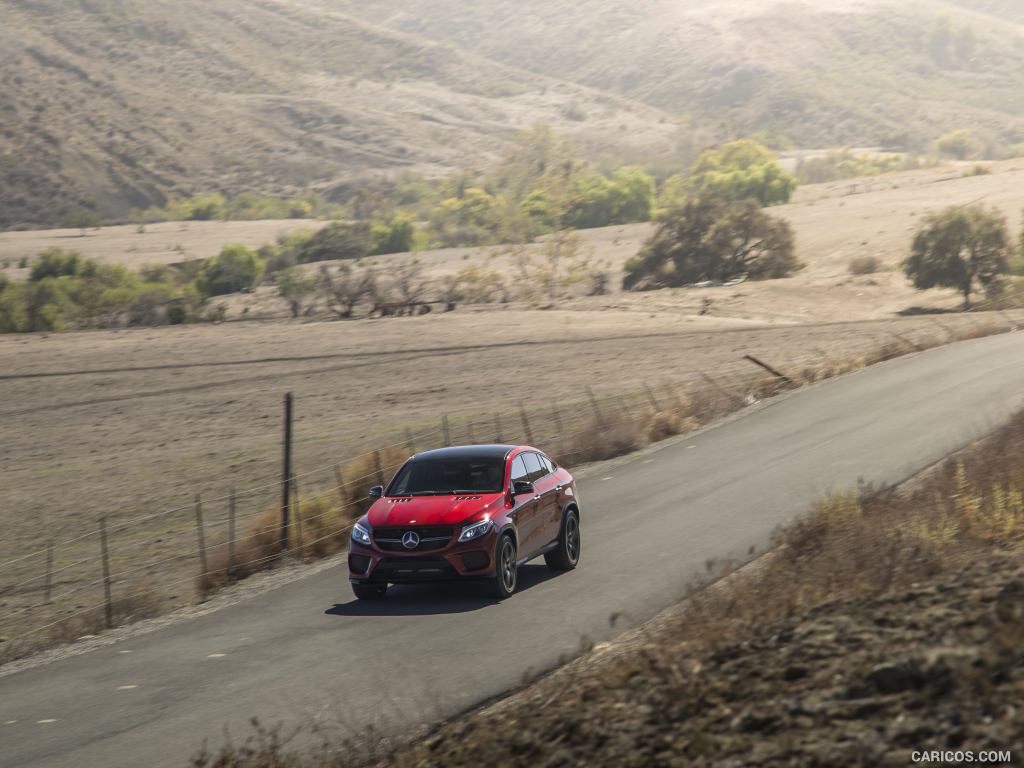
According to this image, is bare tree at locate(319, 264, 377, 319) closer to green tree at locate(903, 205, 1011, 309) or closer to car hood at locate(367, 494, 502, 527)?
green tree at locate(903, 205, 1011, 309)

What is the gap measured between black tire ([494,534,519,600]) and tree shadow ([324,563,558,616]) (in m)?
0.13

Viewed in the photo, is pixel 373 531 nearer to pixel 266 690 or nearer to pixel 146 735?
pixel 266 690

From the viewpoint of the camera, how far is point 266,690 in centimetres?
1251

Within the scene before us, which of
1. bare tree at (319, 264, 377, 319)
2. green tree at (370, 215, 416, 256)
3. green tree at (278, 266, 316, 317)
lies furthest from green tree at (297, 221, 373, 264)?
bare tree at (319, 264, 377, 319)

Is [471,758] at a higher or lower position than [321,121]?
lower

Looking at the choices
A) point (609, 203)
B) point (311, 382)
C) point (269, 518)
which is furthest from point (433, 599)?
point (609, 203)

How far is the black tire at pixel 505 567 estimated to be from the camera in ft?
50.7

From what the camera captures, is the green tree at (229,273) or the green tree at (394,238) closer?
the green tree at (229,273)

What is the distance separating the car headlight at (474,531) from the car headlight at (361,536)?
45.8 inches

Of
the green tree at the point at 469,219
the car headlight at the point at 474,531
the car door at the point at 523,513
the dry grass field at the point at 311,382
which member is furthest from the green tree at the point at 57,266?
the car headlight at the point at 474,531

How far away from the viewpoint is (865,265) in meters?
72.9

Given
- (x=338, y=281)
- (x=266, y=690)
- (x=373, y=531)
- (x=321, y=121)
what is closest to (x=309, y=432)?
(x=373, y=531)

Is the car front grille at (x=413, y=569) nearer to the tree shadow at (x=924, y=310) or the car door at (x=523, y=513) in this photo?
the car door at (x=523, y=513)

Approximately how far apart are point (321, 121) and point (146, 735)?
189m
